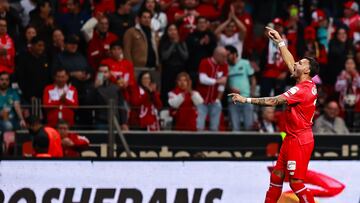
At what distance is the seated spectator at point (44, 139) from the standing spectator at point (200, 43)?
Answer: 151 inches

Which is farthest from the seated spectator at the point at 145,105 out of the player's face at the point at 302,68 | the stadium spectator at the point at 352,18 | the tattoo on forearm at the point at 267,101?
the tattoo on forearm at the point at 267,101

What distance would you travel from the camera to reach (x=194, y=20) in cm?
2167

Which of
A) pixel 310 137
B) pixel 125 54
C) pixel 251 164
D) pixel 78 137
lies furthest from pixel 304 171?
pixel 125 54

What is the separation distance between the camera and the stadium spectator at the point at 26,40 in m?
20.2

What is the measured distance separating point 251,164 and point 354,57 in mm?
5648

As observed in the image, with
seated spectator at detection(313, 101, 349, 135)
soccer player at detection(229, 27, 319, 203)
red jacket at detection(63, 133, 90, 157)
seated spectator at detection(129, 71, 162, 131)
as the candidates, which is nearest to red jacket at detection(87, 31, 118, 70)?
seated spectator at detection(129, 71, 162, 131)

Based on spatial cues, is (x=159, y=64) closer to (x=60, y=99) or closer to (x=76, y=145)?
(x=60, y=99)

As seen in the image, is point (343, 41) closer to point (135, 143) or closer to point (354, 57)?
point (354, 57)

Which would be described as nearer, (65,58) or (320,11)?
(65,58)

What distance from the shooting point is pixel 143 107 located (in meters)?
19.7

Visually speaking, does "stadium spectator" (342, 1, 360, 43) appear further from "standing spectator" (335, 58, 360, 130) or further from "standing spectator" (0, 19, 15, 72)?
"standing spectator" (0, 19, 15, 72)

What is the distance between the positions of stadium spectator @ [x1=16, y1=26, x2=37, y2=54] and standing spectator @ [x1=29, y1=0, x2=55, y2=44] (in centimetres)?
15

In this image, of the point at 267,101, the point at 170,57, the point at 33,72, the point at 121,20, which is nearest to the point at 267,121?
the point at 170,57

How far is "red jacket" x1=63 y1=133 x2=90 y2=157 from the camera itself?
62.0 feet
